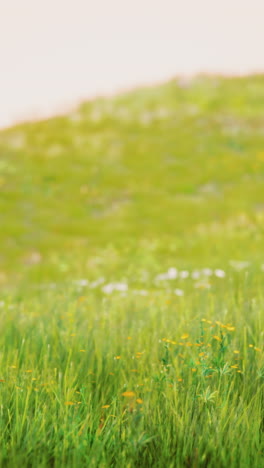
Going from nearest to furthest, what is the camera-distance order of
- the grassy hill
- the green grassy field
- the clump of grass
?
the clump of grass < the green grassy field < the grassy hill

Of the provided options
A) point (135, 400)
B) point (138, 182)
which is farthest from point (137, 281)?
point (138, 182)

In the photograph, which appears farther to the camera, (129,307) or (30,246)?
(30,246)

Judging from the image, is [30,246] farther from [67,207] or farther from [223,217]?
[223,217]

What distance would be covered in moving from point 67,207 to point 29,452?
17696 mm

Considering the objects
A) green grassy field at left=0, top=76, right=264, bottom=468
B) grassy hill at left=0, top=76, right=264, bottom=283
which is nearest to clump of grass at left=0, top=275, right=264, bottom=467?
green grassy field at left=0, top=76, right=264, bottom=468

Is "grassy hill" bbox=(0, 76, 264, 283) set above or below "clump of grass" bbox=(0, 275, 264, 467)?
above

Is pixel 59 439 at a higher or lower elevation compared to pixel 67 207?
lower

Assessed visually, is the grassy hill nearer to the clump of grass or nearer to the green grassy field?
the green grassy field

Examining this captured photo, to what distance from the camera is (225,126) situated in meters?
31.4

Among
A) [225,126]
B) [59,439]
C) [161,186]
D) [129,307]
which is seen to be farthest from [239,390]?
[225,126]

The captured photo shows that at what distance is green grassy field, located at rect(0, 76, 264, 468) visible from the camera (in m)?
2.22

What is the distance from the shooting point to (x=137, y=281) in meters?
8.68

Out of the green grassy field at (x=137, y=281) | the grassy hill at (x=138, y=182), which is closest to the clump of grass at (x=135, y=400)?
the green grassy field at (x=137, y=281)

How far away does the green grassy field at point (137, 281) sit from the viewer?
7.29 feet
